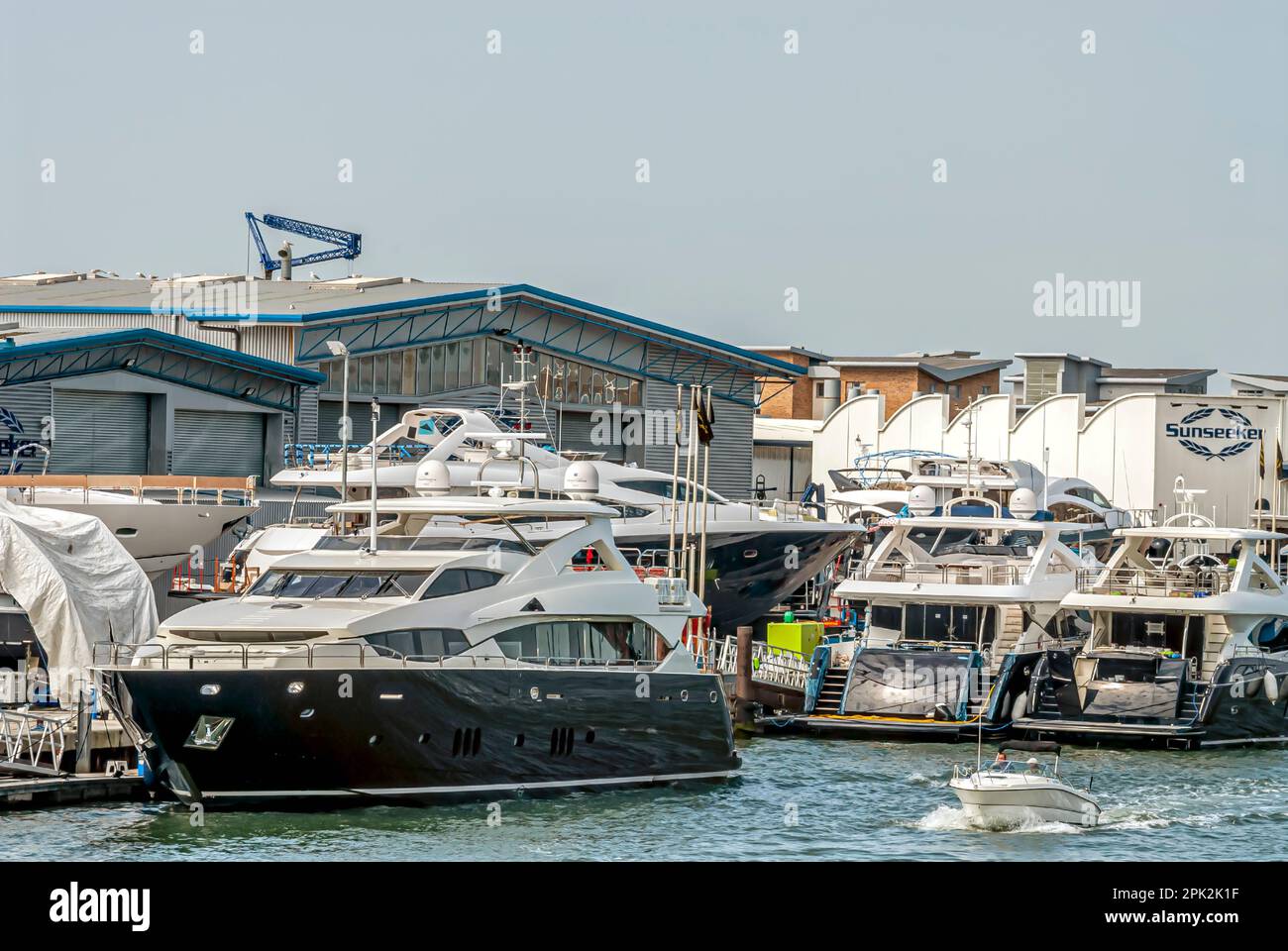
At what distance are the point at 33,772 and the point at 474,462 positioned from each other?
A: 56.7 ft

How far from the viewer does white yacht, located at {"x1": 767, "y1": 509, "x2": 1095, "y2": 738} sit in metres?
32.0

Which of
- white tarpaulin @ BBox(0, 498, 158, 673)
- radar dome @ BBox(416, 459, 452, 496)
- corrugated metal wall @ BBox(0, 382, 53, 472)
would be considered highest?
corrugated metal wall @ BBox(0, 382, 53, 472)

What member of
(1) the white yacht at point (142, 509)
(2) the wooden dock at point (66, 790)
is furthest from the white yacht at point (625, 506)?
(2) the wooden dock at point (66, 790)

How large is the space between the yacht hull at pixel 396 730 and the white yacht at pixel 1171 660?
31.7ft

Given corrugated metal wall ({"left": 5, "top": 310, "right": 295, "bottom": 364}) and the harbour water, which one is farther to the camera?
corrugated metal wall ({"left": 5, "top": 310, "right": 295, "bottom": 364})

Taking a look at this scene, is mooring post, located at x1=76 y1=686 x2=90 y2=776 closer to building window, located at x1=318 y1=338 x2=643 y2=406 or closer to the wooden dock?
the wooden dock

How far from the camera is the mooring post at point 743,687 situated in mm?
33000

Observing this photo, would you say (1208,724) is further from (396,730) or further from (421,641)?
(396,730)

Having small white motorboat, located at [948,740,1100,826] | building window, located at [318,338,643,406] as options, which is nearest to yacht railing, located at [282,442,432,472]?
building window, located at [318,338,643,406]

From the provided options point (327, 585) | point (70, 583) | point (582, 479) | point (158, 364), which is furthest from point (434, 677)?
point (158, 364)

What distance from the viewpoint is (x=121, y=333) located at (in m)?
41.9

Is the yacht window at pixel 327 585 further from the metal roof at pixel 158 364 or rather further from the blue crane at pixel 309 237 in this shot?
the blue crane at pixel 309 237
